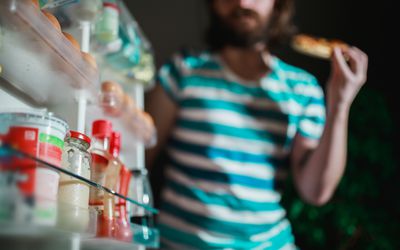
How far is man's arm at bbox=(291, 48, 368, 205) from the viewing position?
1.23 meters

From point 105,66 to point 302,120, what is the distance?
692mm

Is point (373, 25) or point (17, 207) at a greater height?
point (373, 25)

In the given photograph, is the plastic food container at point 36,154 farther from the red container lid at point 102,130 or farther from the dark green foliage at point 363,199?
the dark green foliage at point 363,199

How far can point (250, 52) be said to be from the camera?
1584 millimetres

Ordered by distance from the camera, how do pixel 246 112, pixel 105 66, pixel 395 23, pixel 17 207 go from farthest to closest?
1. pixel 395 23
2. pixel 246 112
3. pixel 105 66
4. pixel 17 207

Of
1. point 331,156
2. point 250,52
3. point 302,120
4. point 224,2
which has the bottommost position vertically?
point 331,156

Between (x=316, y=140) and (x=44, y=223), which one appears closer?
(x=44, y=223)

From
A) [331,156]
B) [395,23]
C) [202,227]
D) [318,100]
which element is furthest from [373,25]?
[202,227]

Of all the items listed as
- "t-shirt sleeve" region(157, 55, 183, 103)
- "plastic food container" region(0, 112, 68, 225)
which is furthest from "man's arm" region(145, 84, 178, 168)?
"plastic food container" region(0, 112, 68, 225)

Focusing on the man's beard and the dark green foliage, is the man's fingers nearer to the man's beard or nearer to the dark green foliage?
the man's beard

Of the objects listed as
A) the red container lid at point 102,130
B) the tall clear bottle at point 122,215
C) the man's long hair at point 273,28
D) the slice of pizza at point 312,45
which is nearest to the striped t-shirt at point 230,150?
the man's long hair at point 273,28

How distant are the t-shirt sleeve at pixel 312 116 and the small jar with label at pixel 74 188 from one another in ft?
2.92

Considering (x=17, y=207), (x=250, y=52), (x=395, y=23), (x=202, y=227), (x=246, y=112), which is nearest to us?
(x=17, y=207)

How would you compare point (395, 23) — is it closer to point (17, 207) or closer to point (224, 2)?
point (224, 2)
